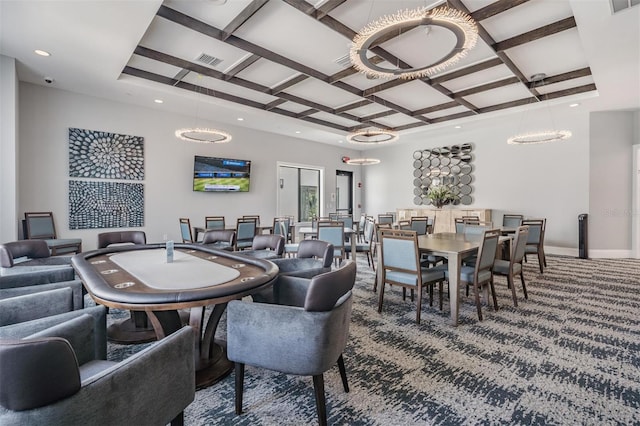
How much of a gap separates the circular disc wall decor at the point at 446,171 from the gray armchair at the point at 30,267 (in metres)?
8.78

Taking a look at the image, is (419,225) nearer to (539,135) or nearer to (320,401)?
(539,135)

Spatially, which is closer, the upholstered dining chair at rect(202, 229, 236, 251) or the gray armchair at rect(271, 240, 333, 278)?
the gray armchair at rect(271, 240, 333, 278)

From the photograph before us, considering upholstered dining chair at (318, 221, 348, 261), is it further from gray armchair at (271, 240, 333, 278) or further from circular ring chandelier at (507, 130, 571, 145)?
circular ring chandelier at (507, 130, 571, 145)

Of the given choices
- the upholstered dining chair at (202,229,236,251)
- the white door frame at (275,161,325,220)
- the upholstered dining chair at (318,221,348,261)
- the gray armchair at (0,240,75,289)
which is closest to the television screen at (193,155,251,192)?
the white door frame at (275,161,325,220)

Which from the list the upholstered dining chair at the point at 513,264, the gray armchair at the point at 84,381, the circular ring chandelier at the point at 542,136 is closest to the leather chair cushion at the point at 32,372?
the gray armchair at the point at 84,381

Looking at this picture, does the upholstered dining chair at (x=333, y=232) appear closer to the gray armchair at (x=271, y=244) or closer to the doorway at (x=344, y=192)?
the gray armchair at (x=271, y=244)

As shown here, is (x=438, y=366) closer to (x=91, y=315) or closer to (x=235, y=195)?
(x=91, y=315)

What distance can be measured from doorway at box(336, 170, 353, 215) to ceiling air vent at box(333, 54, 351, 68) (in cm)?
610

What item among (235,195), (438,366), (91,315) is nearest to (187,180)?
(235,195)

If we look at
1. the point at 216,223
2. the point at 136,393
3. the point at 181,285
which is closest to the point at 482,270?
the point at 181,285

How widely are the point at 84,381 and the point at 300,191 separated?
9.02 metres

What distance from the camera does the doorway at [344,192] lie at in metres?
11.1

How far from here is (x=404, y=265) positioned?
328cm

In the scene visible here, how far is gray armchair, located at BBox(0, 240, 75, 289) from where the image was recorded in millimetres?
2282
